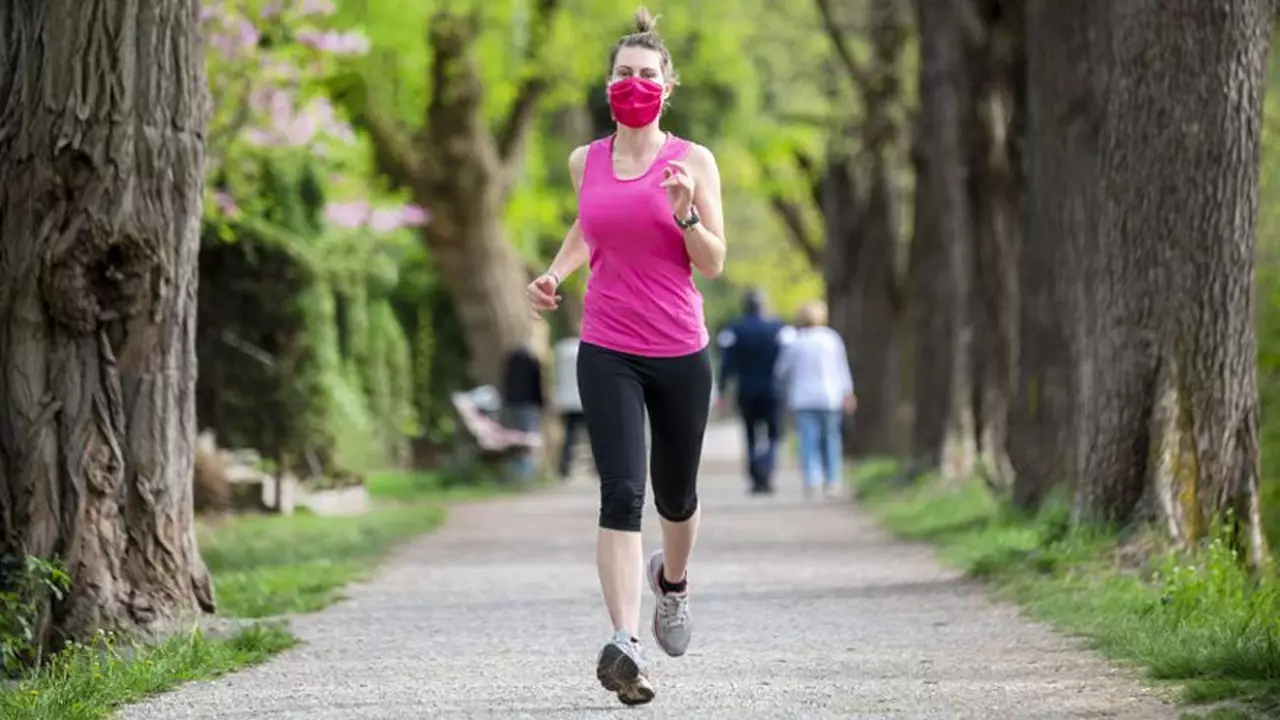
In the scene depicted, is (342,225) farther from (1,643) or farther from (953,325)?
(1,643)

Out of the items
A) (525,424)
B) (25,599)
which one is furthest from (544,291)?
(525,424)

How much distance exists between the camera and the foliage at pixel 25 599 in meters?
9.68

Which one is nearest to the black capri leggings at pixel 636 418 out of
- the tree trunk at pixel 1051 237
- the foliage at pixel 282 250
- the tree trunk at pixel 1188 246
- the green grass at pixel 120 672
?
the green grass at pixel 120 672

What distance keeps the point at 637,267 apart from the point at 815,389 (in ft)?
56.1

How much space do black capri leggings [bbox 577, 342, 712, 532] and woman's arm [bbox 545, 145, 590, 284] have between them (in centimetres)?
27

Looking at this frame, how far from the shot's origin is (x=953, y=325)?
2412cm

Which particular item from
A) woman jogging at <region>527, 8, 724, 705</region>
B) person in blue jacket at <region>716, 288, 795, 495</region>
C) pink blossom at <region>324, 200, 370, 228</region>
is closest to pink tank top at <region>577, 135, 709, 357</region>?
woman jogging at <region>527, 8, 724, 705</region>

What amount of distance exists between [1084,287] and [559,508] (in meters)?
10.8

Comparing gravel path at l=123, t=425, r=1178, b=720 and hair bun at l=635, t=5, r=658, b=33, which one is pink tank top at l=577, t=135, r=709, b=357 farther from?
gravel path at l=123, t=425, r=1178, b=720

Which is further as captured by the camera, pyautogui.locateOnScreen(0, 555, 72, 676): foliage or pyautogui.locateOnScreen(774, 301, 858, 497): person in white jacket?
pyautogui.locateOnScreen(774, 301, 858, 497): person in white jacket

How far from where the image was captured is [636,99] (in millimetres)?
8508

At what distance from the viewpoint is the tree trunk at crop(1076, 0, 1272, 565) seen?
1220cm

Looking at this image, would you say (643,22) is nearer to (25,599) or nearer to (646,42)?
(646,42)

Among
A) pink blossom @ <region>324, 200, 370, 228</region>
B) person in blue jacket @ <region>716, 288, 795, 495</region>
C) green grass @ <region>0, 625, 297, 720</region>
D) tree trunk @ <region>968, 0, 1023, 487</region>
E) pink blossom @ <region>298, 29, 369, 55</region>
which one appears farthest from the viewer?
person in blue jacket @ <region>716, 288, 795, 495</region>
